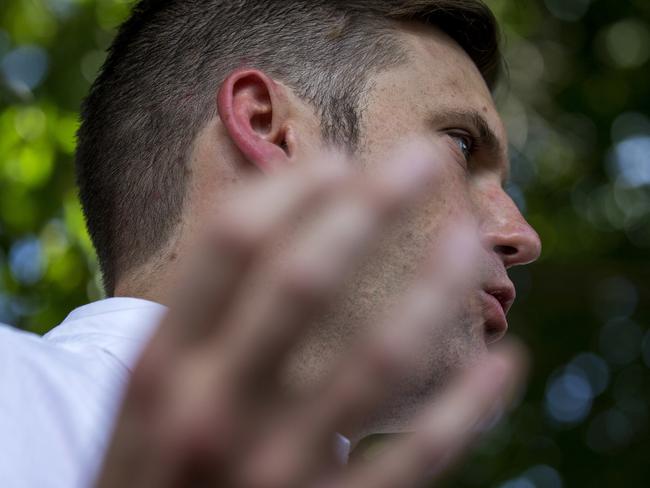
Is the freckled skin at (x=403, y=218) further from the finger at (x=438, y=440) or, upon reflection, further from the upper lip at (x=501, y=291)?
the finger at (x=438, y=440)

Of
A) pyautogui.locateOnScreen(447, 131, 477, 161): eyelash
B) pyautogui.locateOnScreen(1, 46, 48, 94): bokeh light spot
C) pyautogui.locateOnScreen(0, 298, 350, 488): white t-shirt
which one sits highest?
pyautogui.locateOnScreen(0, 298, 350, 488): white t-shirt

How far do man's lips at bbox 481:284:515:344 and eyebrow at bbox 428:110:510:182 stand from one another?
1.27ft

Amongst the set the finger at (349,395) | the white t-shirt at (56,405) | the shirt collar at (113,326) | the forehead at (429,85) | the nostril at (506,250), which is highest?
the finger at (349,395)

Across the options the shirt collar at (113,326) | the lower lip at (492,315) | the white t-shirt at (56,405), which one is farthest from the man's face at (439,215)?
the white t-shirt at (56,405)

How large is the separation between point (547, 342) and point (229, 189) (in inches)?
219

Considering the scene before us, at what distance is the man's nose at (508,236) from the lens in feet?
7.98

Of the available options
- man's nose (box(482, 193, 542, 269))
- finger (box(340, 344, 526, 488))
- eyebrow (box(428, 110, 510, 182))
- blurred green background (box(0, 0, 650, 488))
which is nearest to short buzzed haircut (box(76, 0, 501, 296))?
eyebrow (box(428, 110, 510, 182))

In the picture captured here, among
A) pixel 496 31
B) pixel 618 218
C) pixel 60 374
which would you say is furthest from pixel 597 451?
pixel 60 374

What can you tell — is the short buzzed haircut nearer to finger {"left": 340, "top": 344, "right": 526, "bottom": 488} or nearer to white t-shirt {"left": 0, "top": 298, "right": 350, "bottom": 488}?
white t-shirt {"left": 0, "top": 298, "right": 350, "bottom": 488}

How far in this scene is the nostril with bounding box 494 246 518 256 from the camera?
2453mm

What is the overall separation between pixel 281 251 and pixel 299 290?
2.4 inches

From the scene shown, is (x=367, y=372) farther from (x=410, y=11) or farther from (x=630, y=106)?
(x=630, y=106)

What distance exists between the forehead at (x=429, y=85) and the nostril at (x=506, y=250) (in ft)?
1.04

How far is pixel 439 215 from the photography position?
2287 millimetres
